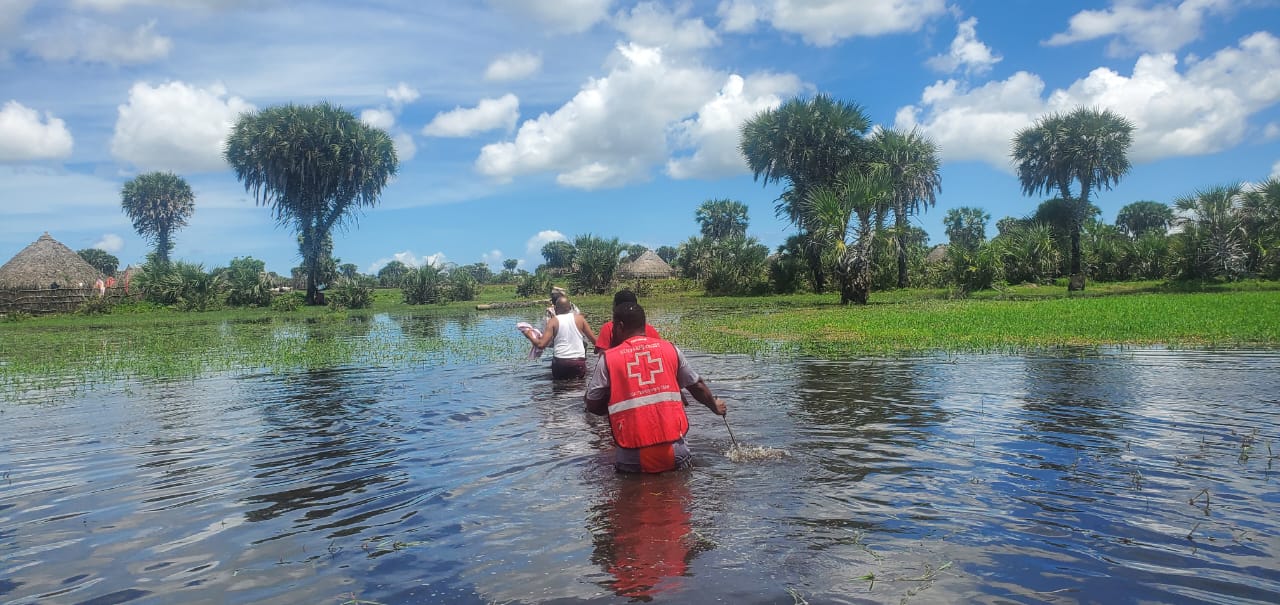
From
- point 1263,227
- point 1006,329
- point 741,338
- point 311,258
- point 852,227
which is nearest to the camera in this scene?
point 1006,329

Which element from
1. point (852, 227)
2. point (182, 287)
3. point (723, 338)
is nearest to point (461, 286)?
point (182, 287)

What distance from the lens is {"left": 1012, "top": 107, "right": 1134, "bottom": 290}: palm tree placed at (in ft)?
141

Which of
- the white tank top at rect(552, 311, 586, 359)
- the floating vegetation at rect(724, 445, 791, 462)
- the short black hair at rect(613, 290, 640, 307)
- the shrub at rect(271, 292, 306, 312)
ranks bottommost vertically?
the floating vegetation at rect(724, 445, 791, 462)

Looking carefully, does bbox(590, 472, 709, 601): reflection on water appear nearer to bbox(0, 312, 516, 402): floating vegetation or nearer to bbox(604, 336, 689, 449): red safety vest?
bbox(604, 336, 689, 449): red safety vest

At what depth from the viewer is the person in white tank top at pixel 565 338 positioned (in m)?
13.4

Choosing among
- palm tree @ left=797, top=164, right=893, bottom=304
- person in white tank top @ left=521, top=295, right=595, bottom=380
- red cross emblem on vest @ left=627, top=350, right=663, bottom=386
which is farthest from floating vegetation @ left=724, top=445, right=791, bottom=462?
palm tree @ left=797, top=164, right=893, bottom=304

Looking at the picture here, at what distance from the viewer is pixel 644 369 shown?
270 inches

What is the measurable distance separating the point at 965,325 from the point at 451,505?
57.0ft

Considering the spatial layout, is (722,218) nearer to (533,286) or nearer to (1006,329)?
(533,286)

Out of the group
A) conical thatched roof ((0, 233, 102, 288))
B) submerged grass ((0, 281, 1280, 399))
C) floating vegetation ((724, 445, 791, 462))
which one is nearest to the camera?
floating vegetation ((724, 445, 791, 462))

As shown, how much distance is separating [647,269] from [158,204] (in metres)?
60.9

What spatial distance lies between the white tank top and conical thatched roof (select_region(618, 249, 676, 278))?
55581 millimetres

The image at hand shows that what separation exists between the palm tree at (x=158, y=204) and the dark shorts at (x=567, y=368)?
3647 inches

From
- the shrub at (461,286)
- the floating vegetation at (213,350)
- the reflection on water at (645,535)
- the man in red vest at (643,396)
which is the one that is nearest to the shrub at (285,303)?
the shrub at (461,286)
